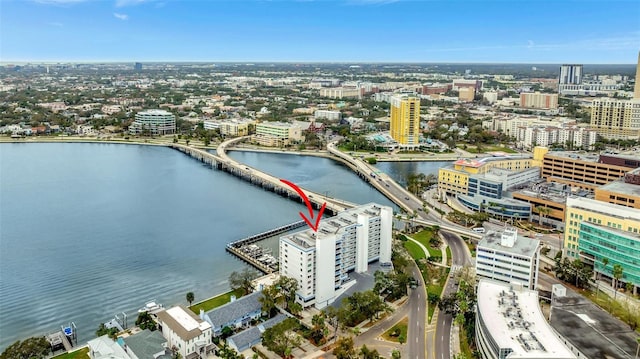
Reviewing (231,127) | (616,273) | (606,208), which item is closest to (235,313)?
(616,273)

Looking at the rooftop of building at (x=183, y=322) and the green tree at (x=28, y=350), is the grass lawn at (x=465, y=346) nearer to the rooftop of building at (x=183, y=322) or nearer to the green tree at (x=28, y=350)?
the rooftop of building at (x=183, y=322)

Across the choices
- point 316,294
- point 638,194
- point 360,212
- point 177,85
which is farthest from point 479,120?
point 177,85

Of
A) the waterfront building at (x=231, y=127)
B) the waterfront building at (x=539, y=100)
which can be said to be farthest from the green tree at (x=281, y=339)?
the waterfront building at (x=539, y=100)

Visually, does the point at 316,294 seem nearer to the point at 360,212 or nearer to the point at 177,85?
the point at 360,212

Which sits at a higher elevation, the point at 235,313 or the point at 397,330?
the point at 235,313

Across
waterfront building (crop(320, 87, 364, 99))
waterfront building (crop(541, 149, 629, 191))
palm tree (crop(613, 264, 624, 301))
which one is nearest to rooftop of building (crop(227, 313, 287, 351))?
palm tree (crop(613, 264, 624, 301))

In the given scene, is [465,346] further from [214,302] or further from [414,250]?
[214,302]
